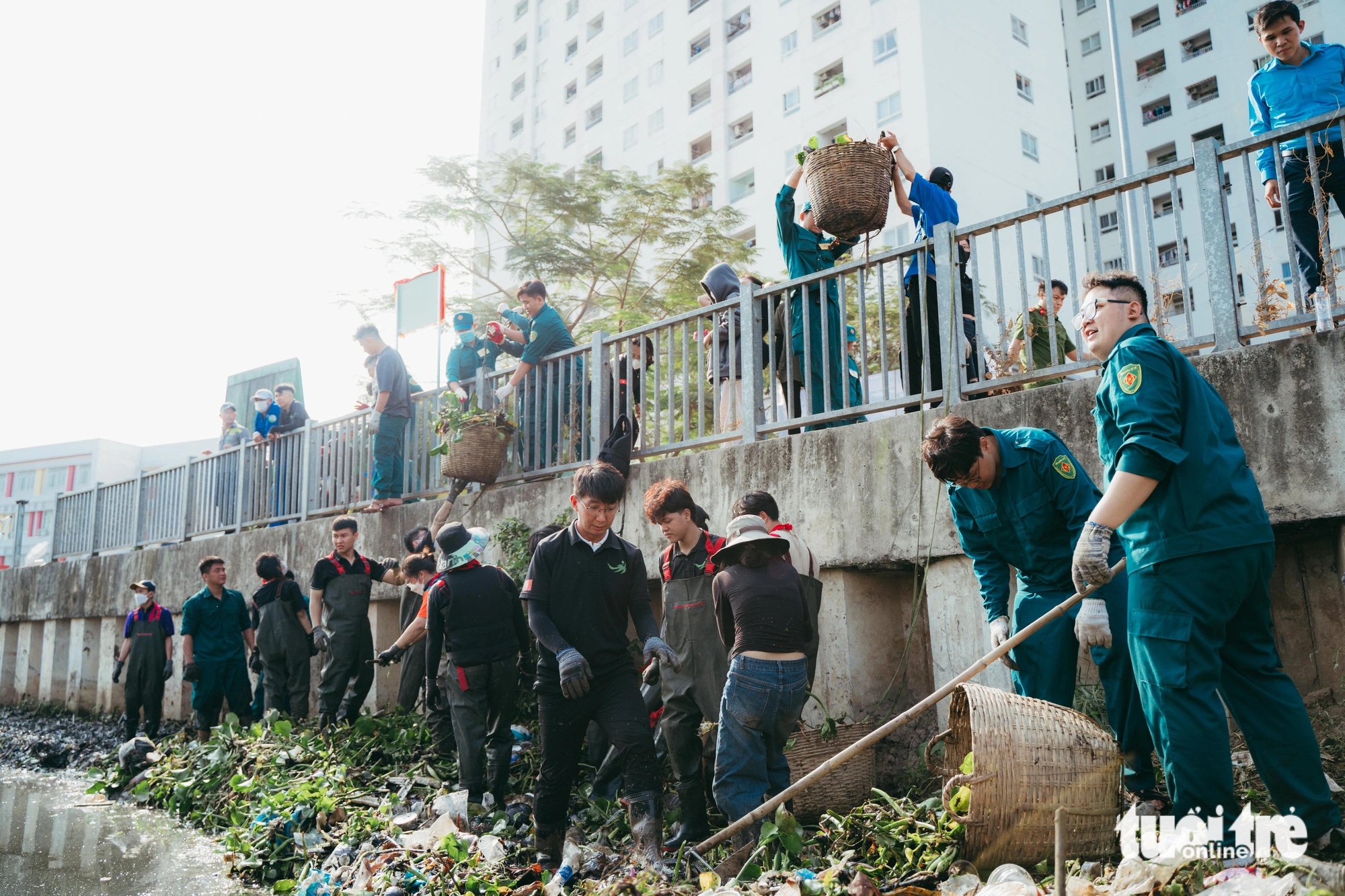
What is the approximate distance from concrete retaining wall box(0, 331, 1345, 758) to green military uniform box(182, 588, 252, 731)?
2657mm

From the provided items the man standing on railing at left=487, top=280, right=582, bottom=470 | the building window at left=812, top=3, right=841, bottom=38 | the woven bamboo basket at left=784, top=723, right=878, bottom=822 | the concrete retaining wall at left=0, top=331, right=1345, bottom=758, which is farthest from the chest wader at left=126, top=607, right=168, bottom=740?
the building window at left=812, top=3, right=841, bottom=38

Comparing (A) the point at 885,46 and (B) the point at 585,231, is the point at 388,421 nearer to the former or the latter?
(B) the point at 585,231

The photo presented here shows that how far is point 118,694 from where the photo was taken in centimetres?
1295

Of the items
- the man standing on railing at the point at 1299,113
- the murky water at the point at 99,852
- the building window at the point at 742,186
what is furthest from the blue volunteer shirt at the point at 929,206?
the building window at the point at 742,186

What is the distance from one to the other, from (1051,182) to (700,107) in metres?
12.2

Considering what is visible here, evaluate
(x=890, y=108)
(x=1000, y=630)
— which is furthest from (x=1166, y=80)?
(x=1000, y=630)

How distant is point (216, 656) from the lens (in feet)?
30.3

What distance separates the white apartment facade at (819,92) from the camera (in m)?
26.8

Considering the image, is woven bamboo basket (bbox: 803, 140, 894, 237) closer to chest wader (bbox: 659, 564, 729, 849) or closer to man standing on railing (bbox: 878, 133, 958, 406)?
man standing on railing (bbox: 878, 133, 958, 406)

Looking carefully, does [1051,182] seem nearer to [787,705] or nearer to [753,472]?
[753,472]

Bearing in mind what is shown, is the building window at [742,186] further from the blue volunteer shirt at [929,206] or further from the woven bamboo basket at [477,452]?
the blue volunteer shirt at [929,206]

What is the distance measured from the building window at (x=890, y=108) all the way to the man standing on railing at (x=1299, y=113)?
22776 mm

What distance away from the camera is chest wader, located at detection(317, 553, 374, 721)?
785 cm

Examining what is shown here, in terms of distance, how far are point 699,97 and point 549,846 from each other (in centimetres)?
3339
